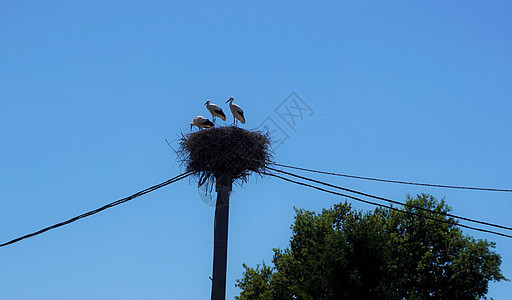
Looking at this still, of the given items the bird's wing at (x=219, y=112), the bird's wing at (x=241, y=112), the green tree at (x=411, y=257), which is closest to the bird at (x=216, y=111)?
the bird's wing at (x=219, y=112)

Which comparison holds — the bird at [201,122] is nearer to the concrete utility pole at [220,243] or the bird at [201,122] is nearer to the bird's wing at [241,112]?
the bird's wing at [241,112]

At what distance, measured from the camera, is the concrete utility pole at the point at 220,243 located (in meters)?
11.0

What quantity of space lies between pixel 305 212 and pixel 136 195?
20.5 meters

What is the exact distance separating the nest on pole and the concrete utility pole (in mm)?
849

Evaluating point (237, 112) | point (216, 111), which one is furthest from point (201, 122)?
point (237, 112)

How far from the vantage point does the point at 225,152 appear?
1321 cm

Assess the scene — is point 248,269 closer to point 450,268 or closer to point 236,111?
point 450,268

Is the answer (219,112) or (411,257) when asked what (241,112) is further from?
(411,257)

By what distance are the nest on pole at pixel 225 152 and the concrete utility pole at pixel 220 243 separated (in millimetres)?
849

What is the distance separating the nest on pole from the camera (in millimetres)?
13023

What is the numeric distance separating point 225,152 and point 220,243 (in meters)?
2.55

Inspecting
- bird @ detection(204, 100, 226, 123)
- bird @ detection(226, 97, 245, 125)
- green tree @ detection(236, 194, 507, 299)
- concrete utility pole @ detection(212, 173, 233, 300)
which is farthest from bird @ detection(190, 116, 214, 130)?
green tree @ detection(236, 194, 507, 299)

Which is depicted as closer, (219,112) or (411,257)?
(219,112)

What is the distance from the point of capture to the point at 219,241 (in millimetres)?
11312
